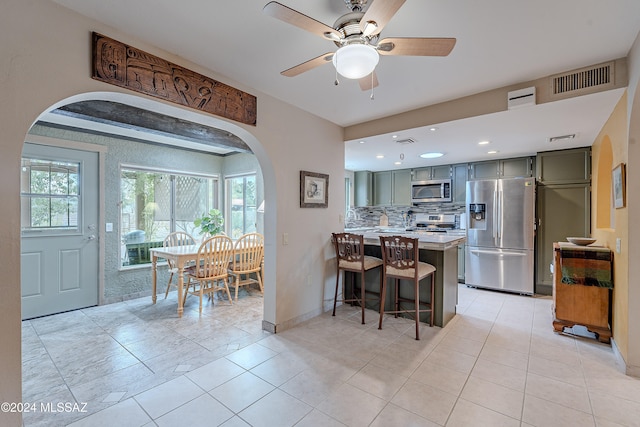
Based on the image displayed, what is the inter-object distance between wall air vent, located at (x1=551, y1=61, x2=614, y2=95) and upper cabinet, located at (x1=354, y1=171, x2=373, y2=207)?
4.04 meters

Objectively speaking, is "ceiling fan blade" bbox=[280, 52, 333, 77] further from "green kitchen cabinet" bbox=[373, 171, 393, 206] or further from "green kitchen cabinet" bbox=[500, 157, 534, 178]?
"green kitchen cabinet" bbox=[373, 171, 393, 206]

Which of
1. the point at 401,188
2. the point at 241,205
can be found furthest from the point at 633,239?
the point at 241,205

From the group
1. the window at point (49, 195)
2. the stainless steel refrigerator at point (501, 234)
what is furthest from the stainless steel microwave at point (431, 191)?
the window at point (49, 195)

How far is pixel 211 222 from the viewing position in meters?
5.04

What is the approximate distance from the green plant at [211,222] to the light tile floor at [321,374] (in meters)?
1.69

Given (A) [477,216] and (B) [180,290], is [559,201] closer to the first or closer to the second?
(A) [477,216]

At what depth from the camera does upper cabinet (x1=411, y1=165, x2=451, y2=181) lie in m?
5.53

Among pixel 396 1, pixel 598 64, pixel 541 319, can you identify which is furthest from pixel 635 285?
pixel 396 1

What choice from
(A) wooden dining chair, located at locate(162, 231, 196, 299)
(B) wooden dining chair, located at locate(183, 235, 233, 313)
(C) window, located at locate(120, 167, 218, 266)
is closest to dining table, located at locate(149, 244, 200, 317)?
(B) wooden dining chair, located at locate(183, 235, 233, 313)

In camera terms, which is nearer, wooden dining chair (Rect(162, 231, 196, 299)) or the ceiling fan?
the ceiling fan

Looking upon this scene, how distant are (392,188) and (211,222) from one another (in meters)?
3.76

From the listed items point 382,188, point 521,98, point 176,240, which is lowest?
point 176,240

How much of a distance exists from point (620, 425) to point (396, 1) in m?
2.69

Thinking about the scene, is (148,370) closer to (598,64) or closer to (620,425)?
(620,425)
